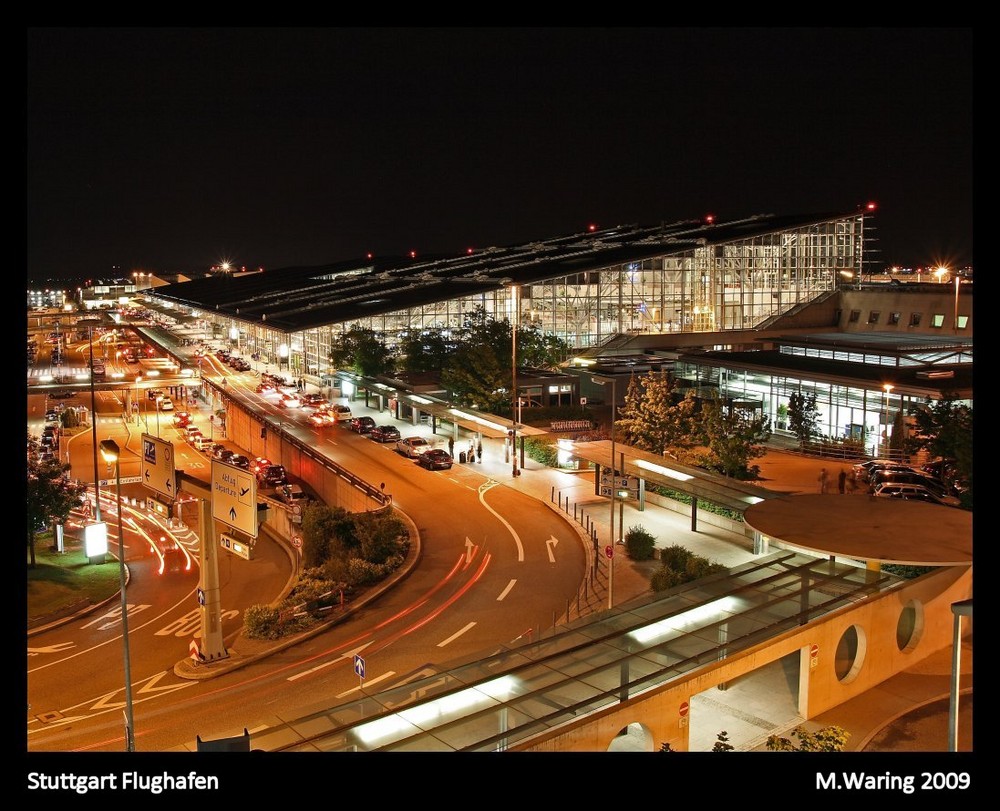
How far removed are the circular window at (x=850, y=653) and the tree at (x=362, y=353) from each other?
1661 inches

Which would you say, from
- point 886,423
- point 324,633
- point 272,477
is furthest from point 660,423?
point 272,477

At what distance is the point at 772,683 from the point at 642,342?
152 ft

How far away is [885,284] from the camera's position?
229 feet

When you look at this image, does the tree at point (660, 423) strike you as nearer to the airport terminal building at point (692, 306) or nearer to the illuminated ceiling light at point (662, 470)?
the illuminated ceiling light at point (662, 470)

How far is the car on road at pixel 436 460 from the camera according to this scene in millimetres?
Result: 35438

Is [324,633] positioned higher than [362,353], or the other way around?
[362,353]

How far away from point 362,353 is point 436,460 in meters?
22.4

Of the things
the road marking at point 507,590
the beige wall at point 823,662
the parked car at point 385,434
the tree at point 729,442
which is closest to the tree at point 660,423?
the tree at point 729,442

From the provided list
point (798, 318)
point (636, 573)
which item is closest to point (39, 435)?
point (636, 573)

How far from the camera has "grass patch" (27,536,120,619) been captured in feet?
82.1

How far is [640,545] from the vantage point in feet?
77.0

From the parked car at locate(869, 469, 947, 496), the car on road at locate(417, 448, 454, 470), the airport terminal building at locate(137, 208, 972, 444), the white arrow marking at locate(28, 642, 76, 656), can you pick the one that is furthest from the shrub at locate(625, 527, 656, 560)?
the airport terminal building at locate(137, 208, 972, 444)

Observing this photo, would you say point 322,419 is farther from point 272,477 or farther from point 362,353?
point 362,353
